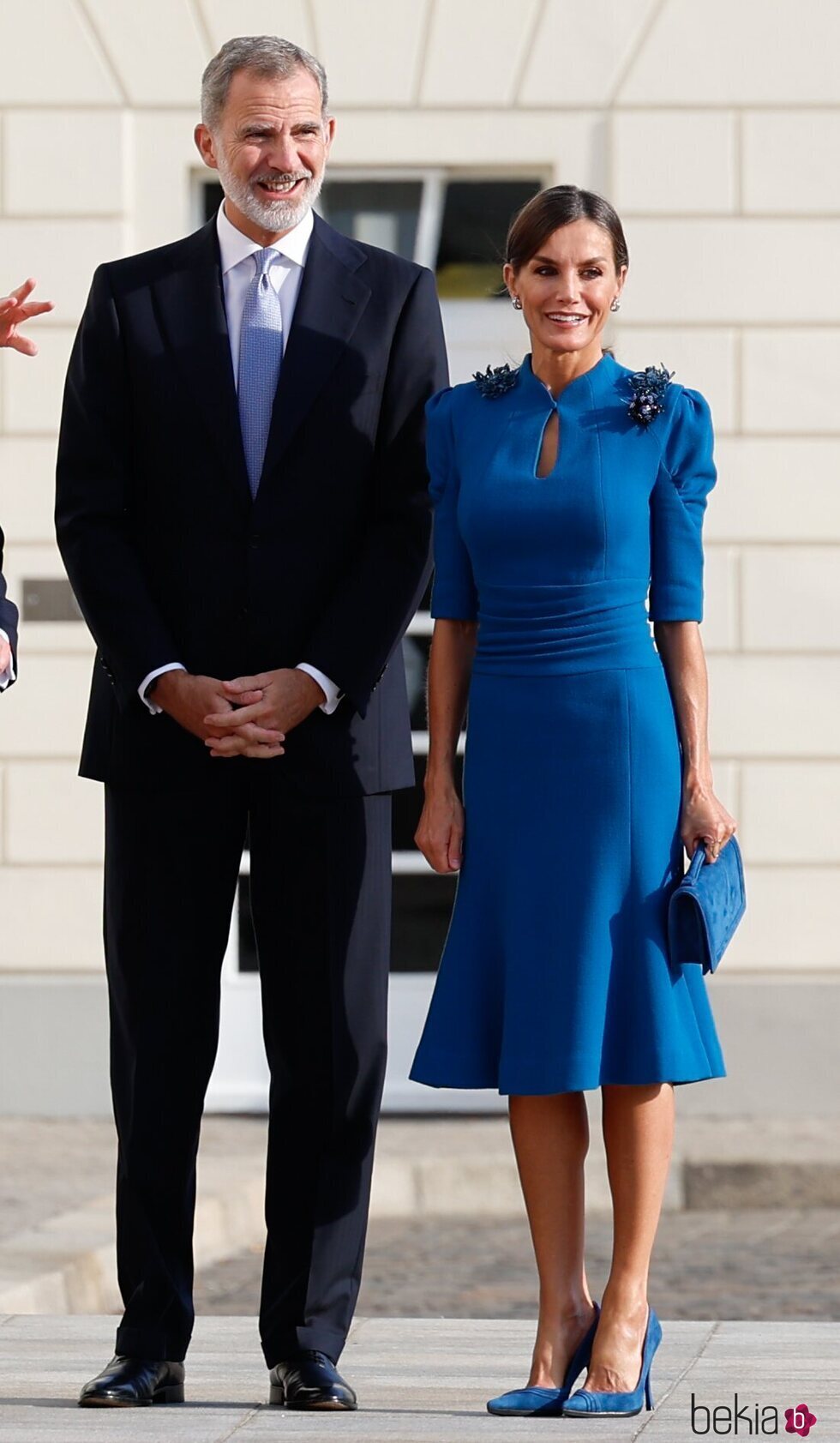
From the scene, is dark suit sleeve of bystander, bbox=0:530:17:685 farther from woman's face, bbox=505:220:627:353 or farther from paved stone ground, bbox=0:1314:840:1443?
paved stone ground, bbox=0:1314:840:1443

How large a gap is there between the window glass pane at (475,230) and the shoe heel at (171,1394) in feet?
18.9

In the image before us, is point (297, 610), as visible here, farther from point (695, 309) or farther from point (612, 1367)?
point (695, 309)

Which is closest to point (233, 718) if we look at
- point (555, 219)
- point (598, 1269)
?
point (555, 219)

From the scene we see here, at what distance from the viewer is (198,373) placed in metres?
3.98

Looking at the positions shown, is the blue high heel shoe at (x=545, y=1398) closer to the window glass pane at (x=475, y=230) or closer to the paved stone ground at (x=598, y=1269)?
the paved stone ground at (x=598, y=1269)

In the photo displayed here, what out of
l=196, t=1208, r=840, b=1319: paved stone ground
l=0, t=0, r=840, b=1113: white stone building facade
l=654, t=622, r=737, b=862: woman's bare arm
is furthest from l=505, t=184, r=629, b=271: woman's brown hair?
l=0, t=0, r=840, b=1113: white stone building facade

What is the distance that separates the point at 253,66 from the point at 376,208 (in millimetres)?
5255

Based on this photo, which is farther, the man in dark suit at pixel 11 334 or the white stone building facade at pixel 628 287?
the white stone building facade at pixel 628 287

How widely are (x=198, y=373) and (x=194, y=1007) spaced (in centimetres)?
108

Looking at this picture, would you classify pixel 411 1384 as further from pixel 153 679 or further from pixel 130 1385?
pixel 153 679

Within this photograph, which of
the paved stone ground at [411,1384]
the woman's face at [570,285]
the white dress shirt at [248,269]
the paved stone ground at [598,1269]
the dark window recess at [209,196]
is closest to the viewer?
the paved stone ground at [411,1384]

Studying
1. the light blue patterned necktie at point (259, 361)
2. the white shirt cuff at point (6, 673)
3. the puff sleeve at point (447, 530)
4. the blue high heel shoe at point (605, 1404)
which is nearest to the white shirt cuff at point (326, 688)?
the puff sleeve at point (447, 530)

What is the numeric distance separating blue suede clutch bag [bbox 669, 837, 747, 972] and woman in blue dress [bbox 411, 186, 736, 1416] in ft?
0.12

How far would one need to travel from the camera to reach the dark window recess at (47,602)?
884 centimetres
